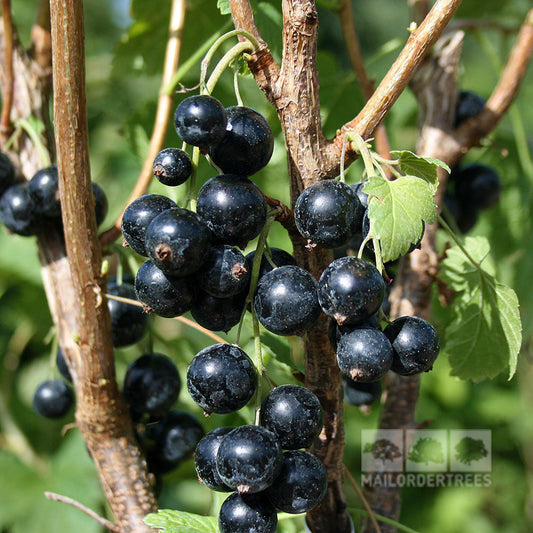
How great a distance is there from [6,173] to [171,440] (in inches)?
22.0

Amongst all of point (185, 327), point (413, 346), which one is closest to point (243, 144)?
point (413, 346)

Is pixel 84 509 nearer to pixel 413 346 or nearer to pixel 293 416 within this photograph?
pixel 293 416

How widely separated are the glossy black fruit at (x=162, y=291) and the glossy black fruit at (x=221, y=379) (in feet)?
0.21

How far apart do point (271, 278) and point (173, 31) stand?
736 millimetres

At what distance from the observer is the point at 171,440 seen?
1.07 metres

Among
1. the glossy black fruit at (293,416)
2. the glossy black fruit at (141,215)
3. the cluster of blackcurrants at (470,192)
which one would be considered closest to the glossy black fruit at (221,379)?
the glossy black fruit at (293,416)

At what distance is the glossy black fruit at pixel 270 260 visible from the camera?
0.73 m

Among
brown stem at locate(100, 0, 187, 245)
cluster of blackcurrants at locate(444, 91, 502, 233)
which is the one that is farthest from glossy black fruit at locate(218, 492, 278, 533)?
cluster of blackcurrants at locate(444, 91, 502, 233)

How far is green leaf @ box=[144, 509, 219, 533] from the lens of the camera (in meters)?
0.77

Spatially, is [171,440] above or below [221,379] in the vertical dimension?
below

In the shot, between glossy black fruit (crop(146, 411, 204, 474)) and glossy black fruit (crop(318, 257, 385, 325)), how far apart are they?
1.65 ft

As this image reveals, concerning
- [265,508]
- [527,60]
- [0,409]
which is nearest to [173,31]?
[527,60]

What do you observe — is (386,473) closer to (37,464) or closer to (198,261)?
(198,261)

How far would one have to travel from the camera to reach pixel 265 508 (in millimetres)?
695
